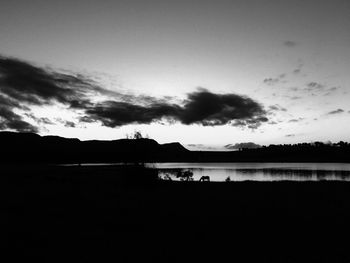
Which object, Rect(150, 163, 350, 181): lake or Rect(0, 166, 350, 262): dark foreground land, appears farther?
Rect(150, 163, 350, 181): lake

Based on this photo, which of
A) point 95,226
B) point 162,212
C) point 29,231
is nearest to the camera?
point 29,231

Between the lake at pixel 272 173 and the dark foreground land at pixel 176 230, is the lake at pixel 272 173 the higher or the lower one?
the higher one

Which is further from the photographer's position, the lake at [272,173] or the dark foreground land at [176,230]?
the lake at [272,173]

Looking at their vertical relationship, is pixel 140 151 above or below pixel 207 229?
above

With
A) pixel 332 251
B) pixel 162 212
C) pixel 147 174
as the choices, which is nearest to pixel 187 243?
pixel 332 251

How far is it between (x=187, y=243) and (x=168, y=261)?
1.65 m

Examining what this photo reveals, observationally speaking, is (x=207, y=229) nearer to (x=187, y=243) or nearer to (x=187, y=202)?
(x=187, y=243)

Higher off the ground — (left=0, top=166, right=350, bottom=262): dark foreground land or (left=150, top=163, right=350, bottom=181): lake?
(left=150, top=163, right=350, bottom=181): lake

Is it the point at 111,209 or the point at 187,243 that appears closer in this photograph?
the point at 187,243

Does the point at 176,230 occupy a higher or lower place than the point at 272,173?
lower

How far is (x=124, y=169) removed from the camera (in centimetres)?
2786

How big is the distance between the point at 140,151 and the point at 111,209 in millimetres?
12153

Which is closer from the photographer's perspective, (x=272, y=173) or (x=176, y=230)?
(x=176, y=230)

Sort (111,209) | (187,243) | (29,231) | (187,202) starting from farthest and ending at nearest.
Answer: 1. (187,202)
2. (111,209)
3. (29,231)
4. (187,243)
